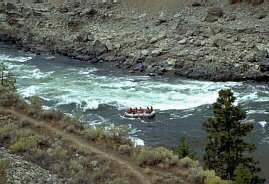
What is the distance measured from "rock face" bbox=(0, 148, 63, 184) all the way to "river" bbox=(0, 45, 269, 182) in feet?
30.3

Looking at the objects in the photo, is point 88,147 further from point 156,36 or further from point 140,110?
point 156,36

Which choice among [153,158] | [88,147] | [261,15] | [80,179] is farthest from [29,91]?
[80,179]

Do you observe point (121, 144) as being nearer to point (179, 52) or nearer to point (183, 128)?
point (183, 128)

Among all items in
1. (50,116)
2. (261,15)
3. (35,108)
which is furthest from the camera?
(261,15)

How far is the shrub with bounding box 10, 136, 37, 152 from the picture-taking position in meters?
13.8

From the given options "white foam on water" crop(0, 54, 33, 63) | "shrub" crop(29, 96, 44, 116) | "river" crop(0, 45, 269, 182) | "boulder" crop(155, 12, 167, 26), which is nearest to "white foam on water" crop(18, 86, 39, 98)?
"river" crop(0, 45, 269, 182)

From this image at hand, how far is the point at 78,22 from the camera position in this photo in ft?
154

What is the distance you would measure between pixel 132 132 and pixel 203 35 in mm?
16260

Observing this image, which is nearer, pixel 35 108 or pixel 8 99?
pixel 35 108

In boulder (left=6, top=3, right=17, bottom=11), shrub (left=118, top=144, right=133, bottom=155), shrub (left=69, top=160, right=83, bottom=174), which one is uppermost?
boulder (left=6, top=3, right=17, bottom=11)

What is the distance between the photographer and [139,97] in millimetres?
31750

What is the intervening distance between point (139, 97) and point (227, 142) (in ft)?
49.7

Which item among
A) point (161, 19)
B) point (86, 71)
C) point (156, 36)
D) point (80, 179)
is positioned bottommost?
point (80, 179)

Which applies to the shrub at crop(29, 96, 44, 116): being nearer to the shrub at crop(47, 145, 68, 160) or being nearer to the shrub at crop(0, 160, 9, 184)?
the shrub at crop(47, 145, 68, 160)
